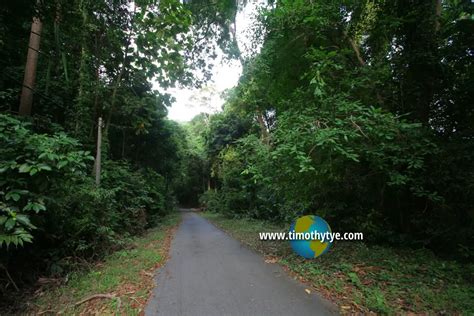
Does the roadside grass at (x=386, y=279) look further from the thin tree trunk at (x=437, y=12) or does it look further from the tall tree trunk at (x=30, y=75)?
Answer: the tall tree trunk at (x=30, y=75)

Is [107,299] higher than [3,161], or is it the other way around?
[3,161]

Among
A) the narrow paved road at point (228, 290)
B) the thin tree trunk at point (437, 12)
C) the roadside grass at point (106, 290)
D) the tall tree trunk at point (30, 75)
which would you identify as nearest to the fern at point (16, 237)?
the roadside grass at point (106, 290)

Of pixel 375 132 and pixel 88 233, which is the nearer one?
pixel 375 132

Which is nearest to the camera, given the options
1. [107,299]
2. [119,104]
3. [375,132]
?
[107,299]

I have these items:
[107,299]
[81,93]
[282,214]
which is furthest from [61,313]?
[282,214]

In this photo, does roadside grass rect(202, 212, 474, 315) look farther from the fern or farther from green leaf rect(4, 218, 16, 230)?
green leaf rect(4, 218, 16, 230)

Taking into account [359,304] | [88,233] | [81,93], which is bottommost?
[359,304]

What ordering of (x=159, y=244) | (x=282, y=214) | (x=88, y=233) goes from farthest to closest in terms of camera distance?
1. (x=282, y=214)
2. (x=159, y=244)
3. (x=88, y=233)

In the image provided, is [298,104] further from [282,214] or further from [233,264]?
[282,214]

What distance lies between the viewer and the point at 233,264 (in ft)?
19.7

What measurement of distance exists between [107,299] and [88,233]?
2.99 m

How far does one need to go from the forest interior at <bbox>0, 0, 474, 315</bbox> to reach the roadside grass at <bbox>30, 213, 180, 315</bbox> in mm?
36

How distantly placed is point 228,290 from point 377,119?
4120mm

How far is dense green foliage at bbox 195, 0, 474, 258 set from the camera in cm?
529
